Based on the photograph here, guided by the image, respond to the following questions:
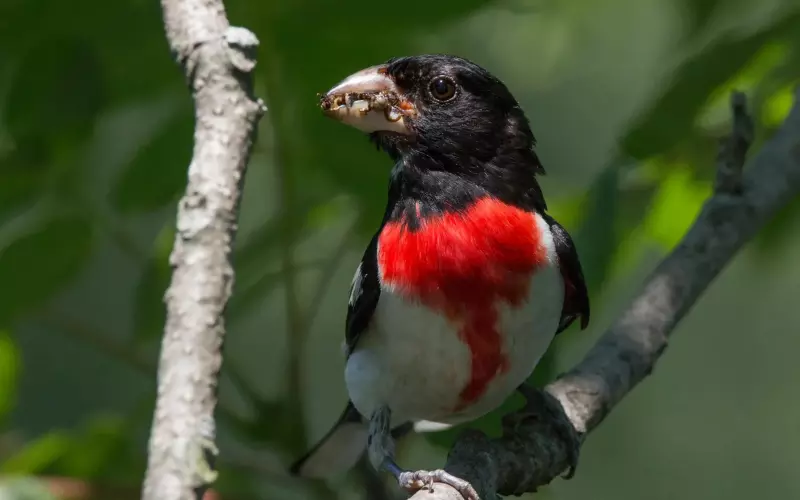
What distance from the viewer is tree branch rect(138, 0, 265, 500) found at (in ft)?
3.28

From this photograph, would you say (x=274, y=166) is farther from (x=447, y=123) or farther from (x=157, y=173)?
(x=447, y=123)

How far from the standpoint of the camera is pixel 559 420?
1.70m

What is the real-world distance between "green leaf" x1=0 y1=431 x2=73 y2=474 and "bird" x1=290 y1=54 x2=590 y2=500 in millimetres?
531

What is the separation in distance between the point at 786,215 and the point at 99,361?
3.10 m

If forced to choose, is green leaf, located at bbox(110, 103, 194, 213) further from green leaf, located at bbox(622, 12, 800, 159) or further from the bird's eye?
green leaf, located at bbox(622, 12, 800, 159)

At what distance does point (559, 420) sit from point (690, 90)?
0.56m

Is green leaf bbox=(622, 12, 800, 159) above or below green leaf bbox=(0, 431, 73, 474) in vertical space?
above

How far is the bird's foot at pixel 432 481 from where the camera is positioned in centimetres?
139

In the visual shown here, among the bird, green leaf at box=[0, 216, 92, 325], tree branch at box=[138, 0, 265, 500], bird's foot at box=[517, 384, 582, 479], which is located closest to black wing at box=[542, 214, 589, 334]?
the bird

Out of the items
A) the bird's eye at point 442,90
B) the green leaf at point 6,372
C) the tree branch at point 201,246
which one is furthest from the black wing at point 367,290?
the green leaf at point 6,372

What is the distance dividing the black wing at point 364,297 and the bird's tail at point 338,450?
287mm

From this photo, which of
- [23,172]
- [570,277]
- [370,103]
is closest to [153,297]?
[23,172]

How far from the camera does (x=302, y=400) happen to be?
201cm

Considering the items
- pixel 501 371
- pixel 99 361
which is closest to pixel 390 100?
pixel 501 371
